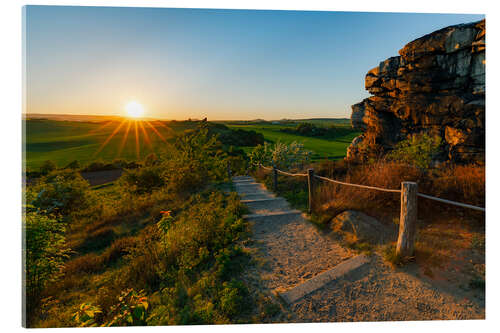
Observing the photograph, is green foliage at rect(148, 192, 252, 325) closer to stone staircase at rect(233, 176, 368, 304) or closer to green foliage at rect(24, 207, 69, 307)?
stone staircase at rect(233, 176, 368, 304)

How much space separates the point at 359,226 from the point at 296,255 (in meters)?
1.30

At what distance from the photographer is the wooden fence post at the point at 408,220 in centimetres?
261

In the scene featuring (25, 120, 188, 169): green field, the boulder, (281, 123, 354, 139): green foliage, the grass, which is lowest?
the boulder

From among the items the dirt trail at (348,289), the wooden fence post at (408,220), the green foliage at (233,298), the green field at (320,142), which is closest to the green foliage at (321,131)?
the green field at (320,142)

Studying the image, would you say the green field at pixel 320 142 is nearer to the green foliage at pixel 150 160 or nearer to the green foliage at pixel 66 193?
the green foliage at pixel 150 160

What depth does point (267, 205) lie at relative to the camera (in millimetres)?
5938

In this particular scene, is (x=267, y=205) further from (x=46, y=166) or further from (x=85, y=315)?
(x=46, y=166)

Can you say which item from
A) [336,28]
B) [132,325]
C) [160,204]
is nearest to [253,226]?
[132,325]

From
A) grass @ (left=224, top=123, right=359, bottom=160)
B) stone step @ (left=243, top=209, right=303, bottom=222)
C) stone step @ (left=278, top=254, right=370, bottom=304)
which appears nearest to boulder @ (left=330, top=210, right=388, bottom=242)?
stone step @ (left=278, top=254, right=370, bottom=304)

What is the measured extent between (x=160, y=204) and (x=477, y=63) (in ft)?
73.3

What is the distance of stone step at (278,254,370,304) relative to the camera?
2367 mm

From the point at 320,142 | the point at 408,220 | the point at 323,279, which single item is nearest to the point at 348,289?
the point at 323,279

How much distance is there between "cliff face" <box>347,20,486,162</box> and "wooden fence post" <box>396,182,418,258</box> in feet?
31.8

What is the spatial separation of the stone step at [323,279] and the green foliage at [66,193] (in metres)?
9.86
